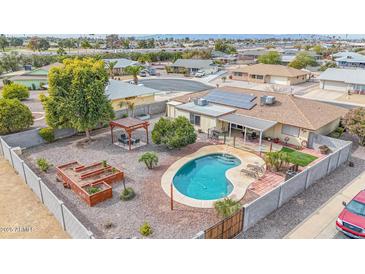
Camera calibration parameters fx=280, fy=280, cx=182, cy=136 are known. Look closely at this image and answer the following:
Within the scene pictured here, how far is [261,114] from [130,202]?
15.7 m

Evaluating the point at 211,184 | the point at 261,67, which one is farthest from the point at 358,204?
the point at 261,67

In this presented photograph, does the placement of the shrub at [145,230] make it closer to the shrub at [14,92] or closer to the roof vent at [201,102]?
the roof vent at [201,102]

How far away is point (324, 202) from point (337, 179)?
359 cm

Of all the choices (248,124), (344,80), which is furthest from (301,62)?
(248,124)

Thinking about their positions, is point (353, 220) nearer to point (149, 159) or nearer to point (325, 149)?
point (325, 149)

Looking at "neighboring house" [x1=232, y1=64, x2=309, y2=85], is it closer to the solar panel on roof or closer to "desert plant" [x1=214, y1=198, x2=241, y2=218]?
the solar panel on roof

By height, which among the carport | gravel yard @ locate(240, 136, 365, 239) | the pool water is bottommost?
the pool water

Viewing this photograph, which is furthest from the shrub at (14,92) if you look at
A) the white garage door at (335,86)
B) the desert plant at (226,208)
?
the white garage door at (335,86)

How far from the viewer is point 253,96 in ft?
98.9

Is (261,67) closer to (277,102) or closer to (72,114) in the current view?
(277,102)

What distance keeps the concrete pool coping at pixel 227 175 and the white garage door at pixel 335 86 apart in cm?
3647

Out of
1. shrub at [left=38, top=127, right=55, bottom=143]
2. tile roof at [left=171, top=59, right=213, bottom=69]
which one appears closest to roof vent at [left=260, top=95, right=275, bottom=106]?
shrub at [left=38, top=127, right=55, bottom=143]

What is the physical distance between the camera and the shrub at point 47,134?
1003 inches

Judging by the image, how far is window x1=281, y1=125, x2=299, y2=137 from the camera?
81.9 ft
